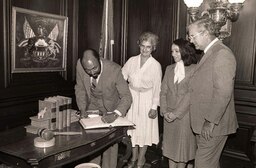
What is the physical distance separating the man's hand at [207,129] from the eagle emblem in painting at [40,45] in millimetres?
2370

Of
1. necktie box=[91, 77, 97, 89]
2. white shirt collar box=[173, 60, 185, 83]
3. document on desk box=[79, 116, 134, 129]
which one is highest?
white shirt collar box=[173, 60, 185, 83]

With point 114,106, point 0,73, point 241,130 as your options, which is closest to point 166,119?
point 114,106

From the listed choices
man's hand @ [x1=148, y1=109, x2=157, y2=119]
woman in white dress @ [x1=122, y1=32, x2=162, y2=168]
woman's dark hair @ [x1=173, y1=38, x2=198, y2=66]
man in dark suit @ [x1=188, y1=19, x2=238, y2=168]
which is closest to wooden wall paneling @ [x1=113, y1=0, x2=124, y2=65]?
woman in white dress @ [x1=122, y1=32, x2=162, y2=168]

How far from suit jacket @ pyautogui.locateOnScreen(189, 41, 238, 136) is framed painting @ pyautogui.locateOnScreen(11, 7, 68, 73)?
2.12 metres

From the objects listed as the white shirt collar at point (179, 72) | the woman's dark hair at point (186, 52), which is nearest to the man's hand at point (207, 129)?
the white shirt collar at point (179, 72)

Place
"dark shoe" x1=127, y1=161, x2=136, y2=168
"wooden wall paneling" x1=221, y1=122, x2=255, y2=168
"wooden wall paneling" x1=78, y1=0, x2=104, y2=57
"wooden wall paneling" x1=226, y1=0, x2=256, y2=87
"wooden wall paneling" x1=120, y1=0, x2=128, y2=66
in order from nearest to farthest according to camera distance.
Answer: "wooden wall paneling" x1=226, y1=0, x2=256, y2=87 < "wooden wall paneling" x1=221, y1=122, x2=255, y2=168 < "dark shoe" x1=127, y1=161, x2=136, y2=168 < "wooden wall paneling" x1=78, y1=0, x2=104, y2=57 < "wooden wall paneling" x1=120, y1=0, x2=128, y2=66

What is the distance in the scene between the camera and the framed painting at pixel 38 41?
3.30 meters

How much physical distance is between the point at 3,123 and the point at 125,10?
2.63 metres

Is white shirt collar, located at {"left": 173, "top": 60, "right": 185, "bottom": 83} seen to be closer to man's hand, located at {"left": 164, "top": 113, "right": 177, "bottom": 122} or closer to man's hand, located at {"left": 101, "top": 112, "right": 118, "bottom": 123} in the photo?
man's hand, located at {"left": 164, "top": 113, "right": 177, "bottom": 122}

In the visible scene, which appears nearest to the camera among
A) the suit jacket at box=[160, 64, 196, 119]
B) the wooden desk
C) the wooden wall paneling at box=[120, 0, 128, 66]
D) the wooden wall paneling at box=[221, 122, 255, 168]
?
the wooden desk

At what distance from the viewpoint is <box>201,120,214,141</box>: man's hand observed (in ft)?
8.40

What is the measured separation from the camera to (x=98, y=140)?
238cm

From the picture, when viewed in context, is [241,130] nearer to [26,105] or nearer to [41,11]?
[26,105]

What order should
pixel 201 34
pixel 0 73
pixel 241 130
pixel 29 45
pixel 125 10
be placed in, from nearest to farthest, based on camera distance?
pixel 201 34, pixel 0 73, pixel 29 45, pixel 241 130, pixel 125 10
